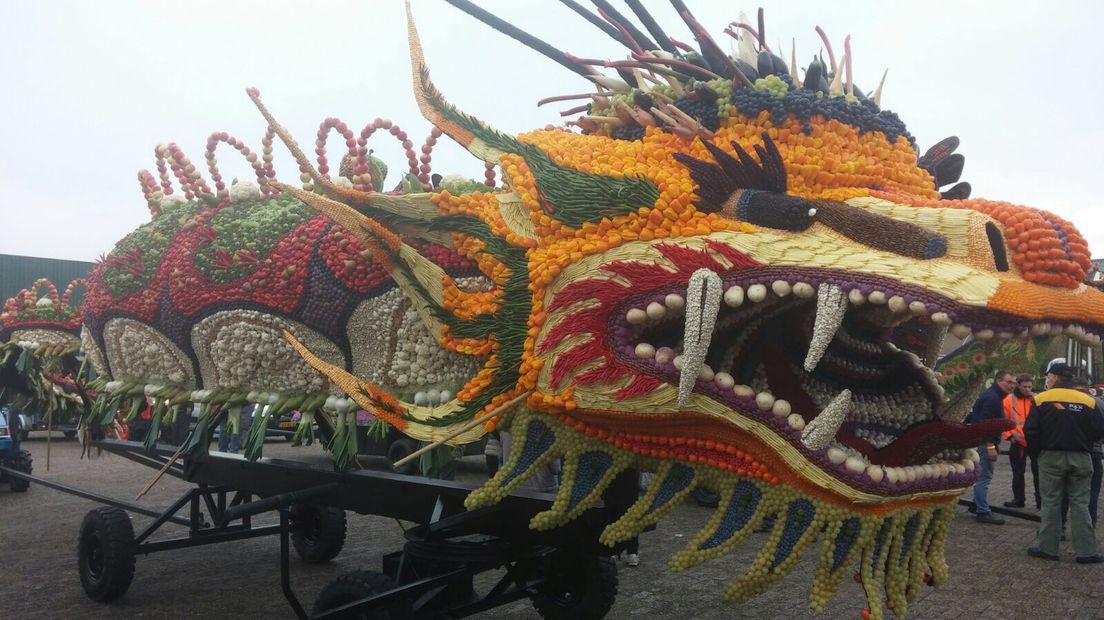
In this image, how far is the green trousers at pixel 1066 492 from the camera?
→ 599 cm

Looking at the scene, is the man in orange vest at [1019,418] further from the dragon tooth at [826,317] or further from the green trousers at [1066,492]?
the dragon tooth at [826,317]

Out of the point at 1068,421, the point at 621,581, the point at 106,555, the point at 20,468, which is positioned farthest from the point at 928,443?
the point at 20,468

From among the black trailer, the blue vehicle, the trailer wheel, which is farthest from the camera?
the blue vehicle

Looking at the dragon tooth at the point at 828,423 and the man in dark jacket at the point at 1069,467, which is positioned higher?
the dragon tooth at the point at 828,423

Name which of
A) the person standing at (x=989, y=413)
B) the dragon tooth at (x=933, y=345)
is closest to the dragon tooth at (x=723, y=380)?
the dragon tooth at (x=933, y=345)

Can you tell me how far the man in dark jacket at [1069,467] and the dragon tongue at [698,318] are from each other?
17.4 ft

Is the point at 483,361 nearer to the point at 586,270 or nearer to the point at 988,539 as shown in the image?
the point at 586,270

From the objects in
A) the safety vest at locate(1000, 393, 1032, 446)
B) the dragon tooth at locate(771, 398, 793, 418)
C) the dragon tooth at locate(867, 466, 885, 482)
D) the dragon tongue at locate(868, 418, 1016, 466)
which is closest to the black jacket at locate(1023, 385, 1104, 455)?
the safety vest at locate(1000, 393, 1032, 446)

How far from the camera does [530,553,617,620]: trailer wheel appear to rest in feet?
12.6

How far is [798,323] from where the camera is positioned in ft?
8.17

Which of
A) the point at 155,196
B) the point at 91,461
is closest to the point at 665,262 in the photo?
the point at 155,196

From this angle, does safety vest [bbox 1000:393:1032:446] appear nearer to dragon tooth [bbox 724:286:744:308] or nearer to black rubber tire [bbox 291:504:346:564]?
black rubber tire [bbox 291:504:346:564]

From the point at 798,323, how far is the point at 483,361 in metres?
1.07

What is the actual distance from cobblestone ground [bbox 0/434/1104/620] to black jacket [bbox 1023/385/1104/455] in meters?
0.87
